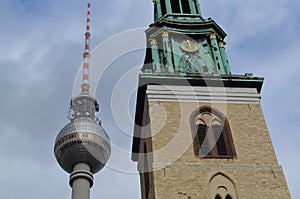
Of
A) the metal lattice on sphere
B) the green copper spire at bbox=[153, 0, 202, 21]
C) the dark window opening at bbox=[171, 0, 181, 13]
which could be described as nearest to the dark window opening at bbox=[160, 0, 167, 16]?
the green copper spire at bbox=[153, 0, 202, 21]

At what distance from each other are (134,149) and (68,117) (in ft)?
32.6

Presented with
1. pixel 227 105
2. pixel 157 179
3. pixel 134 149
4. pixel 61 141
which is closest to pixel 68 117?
pixel 61 141

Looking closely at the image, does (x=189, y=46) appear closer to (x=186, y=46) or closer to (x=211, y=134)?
(x=186, y=46)

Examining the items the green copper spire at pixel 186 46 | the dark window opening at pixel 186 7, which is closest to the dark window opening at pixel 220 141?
the green copper spire at pixel 186 46

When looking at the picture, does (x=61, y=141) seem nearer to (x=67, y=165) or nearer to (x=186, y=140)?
(x=67, y=165)

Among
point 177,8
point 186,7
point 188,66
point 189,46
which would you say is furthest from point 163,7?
point 188,66

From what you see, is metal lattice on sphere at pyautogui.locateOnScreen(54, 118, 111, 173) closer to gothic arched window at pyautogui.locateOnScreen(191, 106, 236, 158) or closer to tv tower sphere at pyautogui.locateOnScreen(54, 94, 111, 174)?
tv tower sphere at pyautogui.locateOnScreen(54, 94, 111, 174)

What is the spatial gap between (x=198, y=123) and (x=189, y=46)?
6118mm

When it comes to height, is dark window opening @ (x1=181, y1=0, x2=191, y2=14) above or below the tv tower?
above

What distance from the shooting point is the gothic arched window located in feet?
78.5

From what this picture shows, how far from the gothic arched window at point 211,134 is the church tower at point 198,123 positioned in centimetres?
4

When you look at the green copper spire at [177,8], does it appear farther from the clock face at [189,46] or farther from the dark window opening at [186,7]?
the clock face at [189,46]

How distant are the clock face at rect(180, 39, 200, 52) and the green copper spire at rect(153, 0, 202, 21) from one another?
2.80m

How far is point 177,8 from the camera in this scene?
34.2 metres
